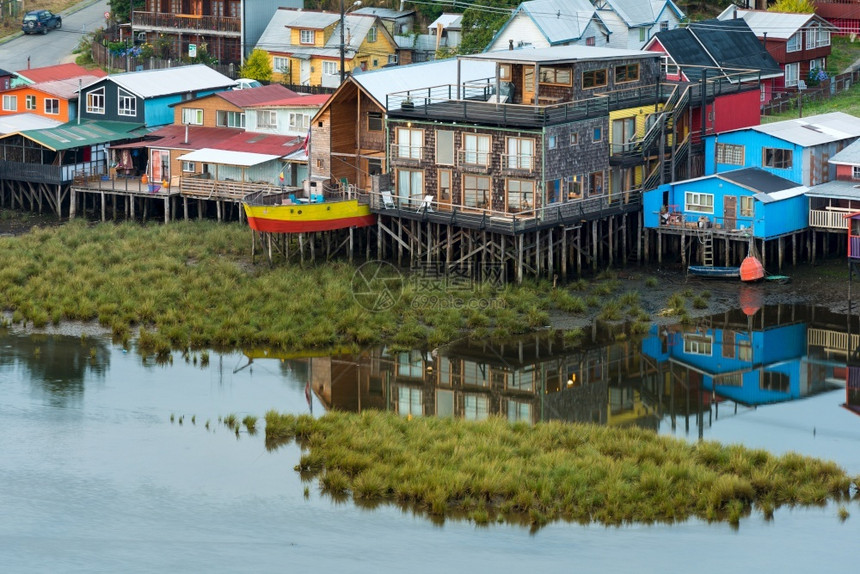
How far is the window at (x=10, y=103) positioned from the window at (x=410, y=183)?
27419 millimetres

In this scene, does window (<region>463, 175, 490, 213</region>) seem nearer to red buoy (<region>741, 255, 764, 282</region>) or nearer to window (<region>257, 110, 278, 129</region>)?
red buoy (<region>741, 255, 764, 282</region>)

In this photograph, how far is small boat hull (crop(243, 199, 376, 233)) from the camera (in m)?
67.9

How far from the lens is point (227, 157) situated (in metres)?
77.6

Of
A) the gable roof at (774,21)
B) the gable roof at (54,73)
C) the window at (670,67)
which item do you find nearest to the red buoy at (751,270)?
the window at (670,67)

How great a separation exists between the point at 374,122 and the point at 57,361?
2152 cm

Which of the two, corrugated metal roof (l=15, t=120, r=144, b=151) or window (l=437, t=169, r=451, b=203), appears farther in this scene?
corrugated metal roof (l=15, t=120, r=144, b=151)

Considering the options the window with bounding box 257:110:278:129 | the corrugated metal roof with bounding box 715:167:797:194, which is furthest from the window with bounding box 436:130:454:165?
the window with bounding box 257:110:278:129

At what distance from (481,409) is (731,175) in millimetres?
22203

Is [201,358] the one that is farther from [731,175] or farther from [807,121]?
[807,121]

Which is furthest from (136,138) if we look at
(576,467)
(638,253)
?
(576,467)

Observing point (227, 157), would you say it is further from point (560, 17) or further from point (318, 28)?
point (560, 17)

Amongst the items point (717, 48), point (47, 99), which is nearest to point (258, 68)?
point (47, 99)

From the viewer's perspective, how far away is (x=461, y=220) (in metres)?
67.4

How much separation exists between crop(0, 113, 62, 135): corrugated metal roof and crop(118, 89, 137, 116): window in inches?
136
